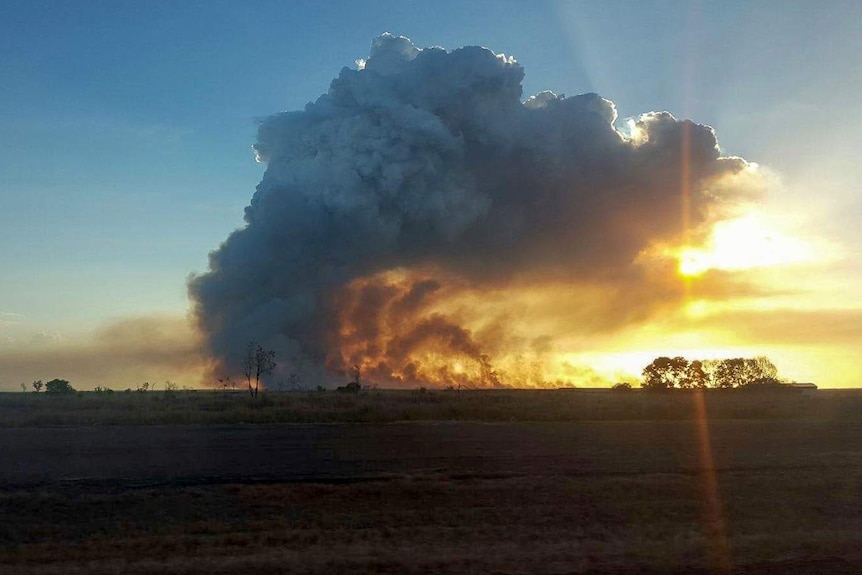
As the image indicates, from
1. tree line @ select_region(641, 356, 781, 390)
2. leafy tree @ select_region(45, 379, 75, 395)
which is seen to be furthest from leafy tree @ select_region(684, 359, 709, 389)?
leafy tree @ select_region(45, 379, 75, 395)

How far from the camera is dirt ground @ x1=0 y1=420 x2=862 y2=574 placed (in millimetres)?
13414

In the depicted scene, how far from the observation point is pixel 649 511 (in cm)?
1773

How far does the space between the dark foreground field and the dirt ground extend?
0.21 feet

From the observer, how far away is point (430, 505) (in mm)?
18281

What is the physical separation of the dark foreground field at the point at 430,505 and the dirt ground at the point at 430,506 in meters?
0.06

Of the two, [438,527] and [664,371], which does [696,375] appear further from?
[438,527]

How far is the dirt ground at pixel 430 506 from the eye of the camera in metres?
13.4

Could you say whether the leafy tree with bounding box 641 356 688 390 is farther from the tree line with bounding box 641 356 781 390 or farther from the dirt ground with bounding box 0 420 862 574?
the dirt ground with bounding box 0 420 862 574

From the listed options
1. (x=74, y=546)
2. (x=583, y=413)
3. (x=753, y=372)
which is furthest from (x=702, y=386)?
(x=74, y=546)

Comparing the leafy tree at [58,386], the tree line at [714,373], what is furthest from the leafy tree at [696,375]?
the leafy tree at [58,386]

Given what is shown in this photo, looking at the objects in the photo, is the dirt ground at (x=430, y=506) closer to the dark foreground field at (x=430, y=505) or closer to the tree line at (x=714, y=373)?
the dark foreground field at (x=430, y=505)

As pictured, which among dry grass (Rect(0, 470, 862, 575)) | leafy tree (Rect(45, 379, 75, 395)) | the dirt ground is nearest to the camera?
dry grass (Rect(0, 470, 862, 575))

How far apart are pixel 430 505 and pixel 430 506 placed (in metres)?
0.14

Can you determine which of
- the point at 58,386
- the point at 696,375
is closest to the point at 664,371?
the point at 696,375
